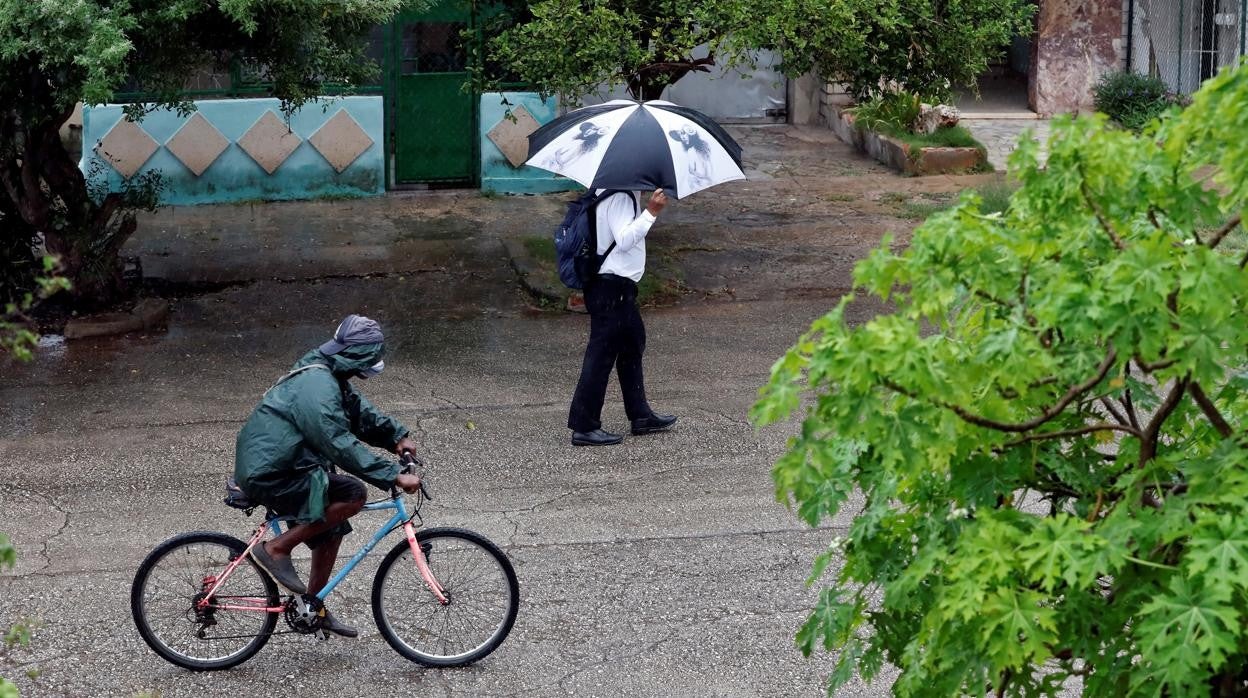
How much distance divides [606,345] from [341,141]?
23.2ft

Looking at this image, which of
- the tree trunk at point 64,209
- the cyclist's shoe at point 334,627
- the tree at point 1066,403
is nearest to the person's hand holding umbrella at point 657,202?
the cyclist's shoe at point 334,627

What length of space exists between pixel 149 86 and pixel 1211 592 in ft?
26.8

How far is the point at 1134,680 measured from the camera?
10.7 feet

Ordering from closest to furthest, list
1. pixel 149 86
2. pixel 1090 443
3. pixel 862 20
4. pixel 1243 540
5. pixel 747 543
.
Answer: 1. pixel 1243 540
2. pixel 1090 443
3. pixel 747 543
4. pixel 149 86
5. pixel 862 20

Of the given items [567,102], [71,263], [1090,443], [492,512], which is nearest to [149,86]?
[71,263]

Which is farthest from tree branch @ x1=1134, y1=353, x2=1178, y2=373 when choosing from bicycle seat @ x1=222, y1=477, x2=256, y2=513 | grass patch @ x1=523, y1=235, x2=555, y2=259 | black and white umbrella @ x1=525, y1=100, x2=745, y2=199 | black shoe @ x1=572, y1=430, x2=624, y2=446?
grass patch @ x1=523, y1=235, x2=555, y2=259

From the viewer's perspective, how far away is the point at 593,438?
8.83 metres

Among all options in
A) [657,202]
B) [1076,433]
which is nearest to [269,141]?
[657,202]

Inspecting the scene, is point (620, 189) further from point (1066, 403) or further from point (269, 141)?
point (269, 141)

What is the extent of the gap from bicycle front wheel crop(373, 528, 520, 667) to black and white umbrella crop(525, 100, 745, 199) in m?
2.88

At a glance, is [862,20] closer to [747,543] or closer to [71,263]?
[747,543]

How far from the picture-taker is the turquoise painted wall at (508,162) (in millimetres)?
14914

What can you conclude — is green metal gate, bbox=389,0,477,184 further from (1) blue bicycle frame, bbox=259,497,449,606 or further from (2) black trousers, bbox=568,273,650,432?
(1) blue bicycle frame, bbox=259,497,449,606

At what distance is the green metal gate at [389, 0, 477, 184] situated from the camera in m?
15.0
